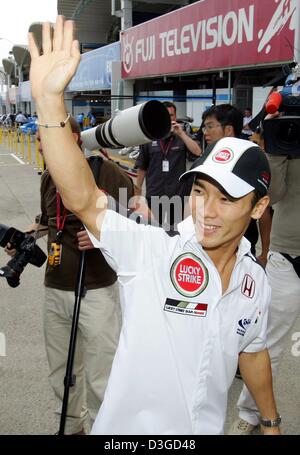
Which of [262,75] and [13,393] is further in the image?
[262,75]

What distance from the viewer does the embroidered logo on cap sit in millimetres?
1375

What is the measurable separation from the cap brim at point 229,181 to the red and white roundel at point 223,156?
0.11ft

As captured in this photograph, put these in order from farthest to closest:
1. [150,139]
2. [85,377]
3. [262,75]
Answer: [262,75] → [85,377] → [150,139]

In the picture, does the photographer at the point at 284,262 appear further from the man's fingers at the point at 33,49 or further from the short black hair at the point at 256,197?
the man's fingers at the point at 33,49

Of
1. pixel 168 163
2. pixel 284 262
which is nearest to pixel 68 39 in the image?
pixel 284 262

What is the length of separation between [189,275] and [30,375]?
2.43 meters

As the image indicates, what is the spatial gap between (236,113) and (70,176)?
2565mm

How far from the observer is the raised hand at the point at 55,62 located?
1.27 m

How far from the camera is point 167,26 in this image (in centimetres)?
1137

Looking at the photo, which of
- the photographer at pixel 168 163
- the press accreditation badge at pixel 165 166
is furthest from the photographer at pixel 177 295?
the press accreditation badge at pixel 165 166

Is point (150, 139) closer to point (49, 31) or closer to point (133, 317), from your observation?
point (49, 31)

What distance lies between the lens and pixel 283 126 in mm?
2428

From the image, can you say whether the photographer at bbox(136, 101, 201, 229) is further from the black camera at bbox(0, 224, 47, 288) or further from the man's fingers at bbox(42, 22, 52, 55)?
the man's fingers at bbox(42, 22, 52, 55)

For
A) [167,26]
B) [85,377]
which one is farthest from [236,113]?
[167,26]
